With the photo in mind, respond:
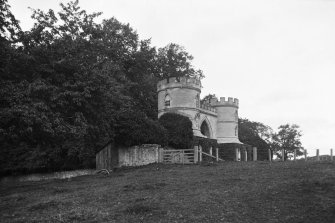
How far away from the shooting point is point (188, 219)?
1243 cm

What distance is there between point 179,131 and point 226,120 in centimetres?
1306

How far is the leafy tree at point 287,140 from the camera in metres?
69.6

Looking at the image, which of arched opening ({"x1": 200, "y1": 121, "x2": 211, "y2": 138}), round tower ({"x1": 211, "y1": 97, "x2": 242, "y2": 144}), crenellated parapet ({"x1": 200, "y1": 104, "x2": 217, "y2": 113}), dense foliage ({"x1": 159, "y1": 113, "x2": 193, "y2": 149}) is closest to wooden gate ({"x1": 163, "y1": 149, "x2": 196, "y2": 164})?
dense foliage ({"x1": 159, "y1": 113, "x2": 193, "y2": 149})

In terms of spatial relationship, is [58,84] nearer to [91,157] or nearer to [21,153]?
[91,157]

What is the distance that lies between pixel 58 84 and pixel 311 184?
1498 centimetres

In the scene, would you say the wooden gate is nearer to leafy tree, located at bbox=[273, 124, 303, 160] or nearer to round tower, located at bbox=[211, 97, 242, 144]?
round tower, located at bbox=[211, 97, 242, 144]

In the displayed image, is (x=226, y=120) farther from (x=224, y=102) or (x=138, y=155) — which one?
(x=138, y=155)

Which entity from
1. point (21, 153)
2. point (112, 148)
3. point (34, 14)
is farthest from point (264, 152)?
point (34, 14)

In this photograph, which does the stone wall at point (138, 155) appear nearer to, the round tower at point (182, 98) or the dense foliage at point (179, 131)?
the dense foliage at point (179, 131)

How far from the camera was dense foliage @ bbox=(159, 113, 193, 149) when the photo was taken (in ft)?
131

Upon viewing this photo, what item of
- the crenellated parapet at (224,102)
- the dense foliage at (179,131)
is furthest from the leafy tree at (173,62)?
the dense foliage at (179,131)

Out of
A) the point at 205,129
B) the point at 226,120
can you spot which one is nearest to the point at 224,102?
the point at 226,120

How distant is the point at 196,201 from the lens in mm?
14867

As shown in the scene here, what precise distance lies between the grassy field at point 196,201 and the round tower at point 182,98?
75.4 feet
